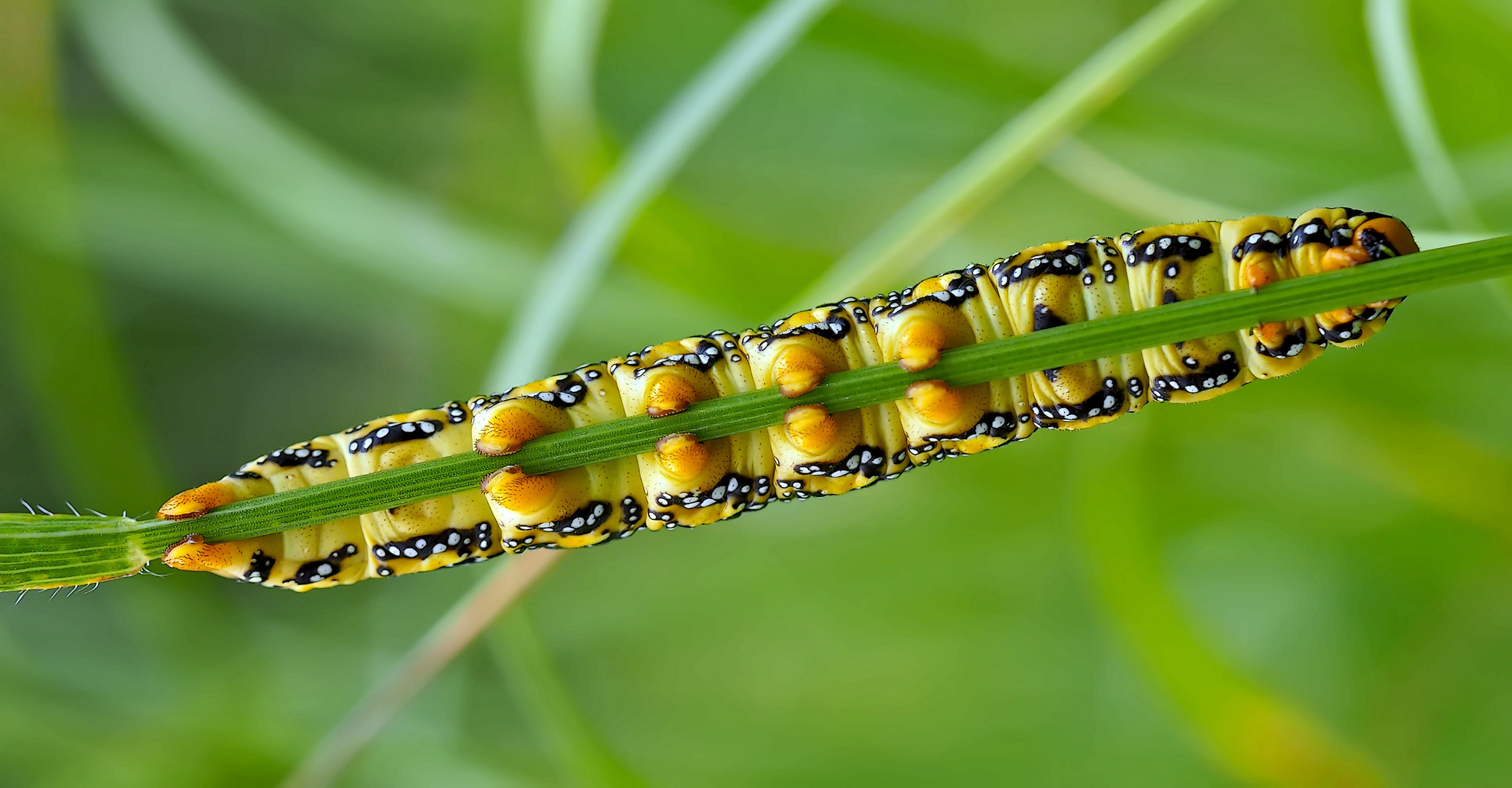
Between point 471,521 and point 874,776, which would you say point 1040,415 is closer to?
point 471,521

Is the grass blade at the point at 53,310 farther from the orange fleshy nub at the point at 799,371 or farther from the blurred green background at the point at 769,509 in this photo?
the orange fleshy nub at the point at 799,371

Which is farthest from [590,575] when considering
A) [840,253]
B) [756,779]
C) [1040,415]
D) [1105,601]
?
[1040,415]

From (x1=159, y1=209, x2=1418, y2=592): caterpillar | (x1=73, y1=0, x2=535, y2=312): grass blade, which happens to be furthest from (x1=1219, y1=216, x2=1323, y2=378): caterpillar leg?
(x1=73, y1=0, x2=535, y2=312): grass blade

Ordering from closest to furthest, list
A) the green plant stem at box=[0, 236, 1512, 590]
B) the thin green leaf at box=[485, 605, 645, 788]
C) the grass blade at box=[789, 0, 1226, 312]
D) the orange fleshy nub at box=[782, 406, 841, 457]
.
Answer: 1. the green plant stem at box=[0, 236, 1512, 590]
2. the orange fleshy nub at box=[782, 406, 841, 457]
3. the grass blade at box=[789, 0, 1226, 312]
4. the thin green leaf at box=[485, 605, 645, 788]

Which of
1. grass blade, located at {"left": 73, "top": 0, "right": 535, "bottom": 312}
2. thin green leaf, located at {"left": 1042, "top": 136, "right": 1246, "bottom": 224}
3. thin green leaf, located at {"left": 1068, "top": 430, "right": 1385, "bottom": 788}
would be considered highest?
grass blade, located at {"left": 73, "top": 0, "right": 535, "bottom": 312}

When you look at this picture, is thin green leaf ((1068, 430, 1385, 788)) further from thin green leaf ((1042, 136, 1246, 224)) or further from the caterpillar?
the caterpillar
